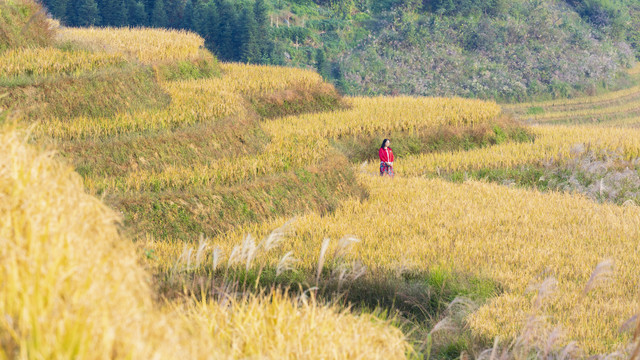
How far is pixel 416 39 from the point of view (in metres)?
56.2

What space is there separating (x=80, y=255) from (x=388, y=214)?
8.83 metres

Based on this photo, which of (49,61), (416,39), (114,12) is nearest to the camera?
(49,61)

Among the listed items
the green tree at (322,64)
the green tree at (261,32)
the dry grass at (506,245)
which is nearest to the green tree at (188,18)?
the green tree at (261,32)

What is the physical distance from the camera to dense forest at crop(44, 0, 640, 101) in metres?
49.9

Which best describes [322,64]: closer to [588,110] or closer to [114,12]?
[114,12]

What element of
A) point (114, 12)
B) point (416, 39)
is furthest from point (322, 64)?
point (114, 12)

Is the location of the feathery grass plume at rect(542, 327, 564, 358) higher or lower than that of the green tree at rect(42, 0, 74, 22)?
higher

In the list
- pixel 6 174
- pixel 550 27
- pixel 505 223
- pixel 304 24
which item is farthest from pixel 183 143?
pixel 550 27

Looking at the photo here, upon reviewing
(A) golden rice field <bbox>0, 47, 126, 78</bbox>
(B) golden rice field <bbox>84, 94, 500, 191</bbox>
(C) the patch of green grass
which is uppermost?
(A) golden rice field <bbox>0, 47, 126, 78</bbox>

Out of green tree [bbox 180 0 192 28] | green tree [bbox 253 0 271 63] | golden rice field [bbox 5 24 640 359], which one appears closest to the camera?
golden rice field [bbox 5 24 640 359]

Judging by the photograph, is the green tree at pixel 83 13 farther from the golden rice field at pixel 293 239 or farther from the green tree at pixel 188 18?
the golden rice field at pixel 293 239

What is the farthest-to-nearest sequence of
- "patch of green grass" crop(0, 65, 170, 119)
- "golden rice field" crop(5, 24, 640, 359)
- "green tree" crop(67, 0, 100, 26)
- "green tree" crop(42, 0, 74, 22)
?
"green tree" crop(42, 0, 74, 22) → "green tree" crop(67, 0, 100, 26) → "patch of green grass" crop(0, 65, 170, 119) → "golden rice field" crop(5, 24, 640, 359)

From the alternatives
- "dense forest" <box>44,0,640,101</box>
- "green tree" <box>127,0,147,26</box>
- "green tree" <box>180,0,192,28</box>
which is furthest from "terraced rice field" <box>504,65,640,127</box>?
"green tree" <box>127,0,147,26</box>

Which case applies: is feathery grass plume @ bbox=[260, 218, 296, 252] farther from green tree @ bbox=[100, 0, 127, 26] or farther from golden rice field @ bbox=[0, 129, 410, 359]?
green tree @ bbox=[100, 0, 127, 26]
